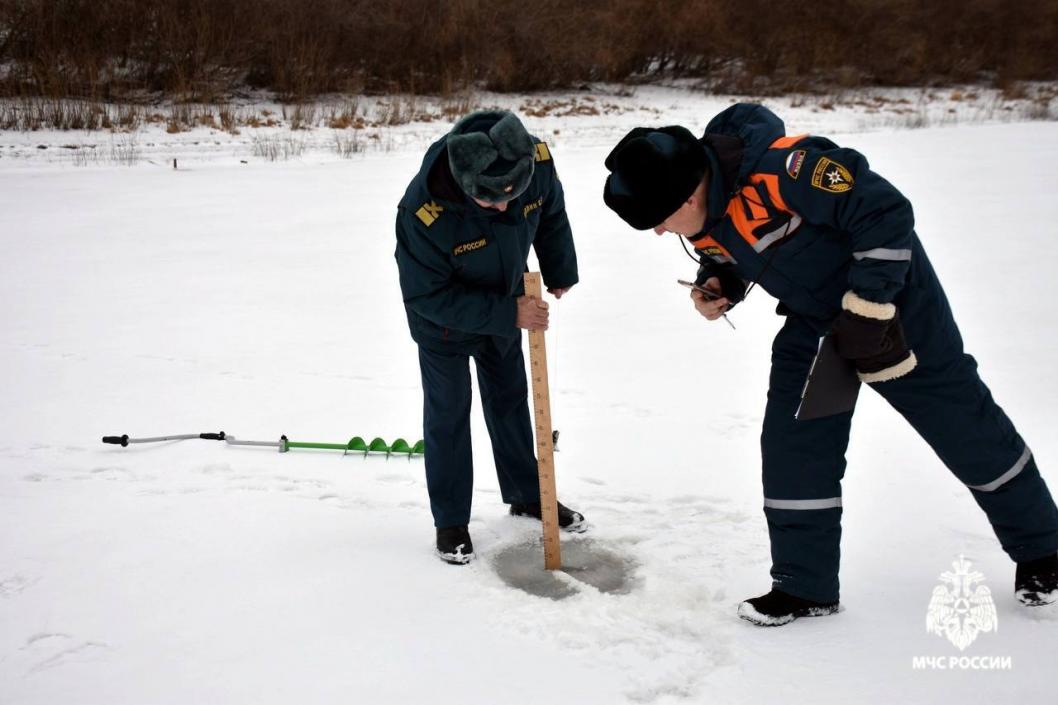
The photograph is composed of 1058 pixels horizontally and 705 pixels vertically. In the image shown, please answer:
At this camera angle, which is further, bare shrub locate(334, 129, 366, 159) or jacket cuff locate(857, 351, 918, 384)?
bare shrub locate(334, 129, 366, 159)

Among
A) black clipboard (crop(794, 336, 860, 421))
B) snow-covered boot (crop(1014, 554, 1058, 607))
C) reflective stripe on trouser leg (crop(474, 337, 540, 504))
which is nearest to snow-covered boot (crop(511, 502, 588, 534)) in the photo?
reflective stripe on trouser leg (crop(474, 337, 540, 504))

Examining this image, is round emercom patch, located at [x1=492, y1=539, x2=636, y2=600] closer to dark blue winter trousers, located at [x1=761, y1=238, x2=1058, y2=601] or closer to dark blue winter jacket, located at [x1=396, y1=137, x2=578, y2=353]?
dark blue winter trousers, located at [x1=761, y1=238, x2=1058, y2=601]

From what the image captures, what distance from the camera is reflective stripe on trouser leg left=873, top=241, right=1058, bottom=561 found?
256 cm

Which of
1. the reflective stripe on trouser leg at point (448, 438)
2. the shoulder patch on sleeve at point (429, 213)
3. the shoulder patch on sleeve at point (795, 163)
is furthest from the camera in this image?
the reflective stripe on trouser leg at point (448, 438)

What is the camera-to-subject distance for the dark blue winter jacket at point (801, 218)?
2.35 metres

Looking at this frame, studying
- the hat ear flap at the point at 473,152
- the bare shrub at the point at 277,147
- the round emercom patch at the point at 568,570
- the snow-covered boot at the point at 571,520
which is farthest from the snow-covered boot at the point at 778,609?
the bare shrub at the point at 277,147

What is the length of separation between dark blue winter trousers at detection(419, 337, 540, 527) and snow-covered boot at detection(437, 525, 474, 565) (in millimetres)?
31

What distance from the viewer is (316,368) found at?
17.8 feet

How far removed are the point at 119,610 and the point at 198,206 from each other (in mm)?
7399

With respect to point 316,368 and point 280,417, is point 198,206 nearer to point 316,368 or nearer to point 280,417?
point 316,368

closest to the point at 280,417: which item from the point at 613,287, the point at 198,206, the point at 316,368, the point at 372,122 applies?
the point at 316,368

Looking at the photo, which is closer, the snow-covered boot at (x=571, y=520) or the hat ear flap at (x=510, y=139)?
the hat ear flap at (x=510, y=139)

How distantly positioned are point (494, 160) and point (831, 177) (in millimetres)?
996

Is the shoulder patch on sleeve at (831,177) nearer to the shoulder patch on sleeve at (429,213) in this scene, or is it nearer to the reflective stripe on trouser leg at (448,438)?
the shoulder patch on sleeve at (429,213)
